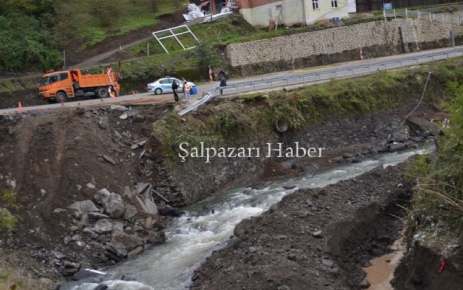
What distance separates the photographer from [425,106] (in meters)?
38.2

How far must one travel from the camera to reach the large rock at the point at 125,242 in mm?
21656

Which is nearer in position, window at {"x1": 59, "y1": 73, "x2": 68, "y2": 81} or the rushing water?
the rushing water

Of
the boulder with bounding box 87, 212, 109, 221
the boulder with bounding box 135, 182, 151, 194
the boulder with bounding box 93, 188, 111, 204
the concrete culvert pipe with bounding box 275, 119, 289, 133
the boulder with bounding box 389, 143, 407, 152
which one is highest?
the concrete culvert pipe with bounding box 275, 119, 289, 133

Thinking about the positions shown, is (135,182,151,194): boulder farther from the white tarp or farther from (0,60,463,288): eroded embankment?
the white tarp

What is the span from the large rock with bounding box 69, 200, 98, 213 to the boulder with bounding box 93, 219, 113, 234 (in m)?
0.78

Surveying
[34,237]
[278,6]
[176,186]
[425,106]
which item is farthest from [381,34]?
[34,237]

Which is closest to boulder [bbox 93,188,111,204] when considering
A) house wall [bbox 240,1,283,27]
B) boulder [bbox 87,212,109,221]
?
boulder [bbox 87,212,109,221]

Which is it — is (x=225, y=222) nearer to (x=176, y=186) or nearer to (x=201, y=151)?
(x=176, y=186)

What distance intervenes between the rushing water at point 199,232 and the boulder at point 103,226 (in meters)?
1.86

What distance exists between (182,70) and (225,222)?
22.5m

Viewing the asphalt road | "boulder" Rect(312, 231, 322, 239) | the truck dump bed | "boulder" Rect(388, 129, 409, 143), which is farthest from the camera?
the truck dump bed

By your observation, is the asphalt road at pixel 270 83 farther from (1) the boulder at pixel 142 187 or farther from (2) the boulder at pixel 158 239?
(2) the boulder at pixel 158 239

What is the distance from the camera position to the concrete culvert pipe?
3284cm
